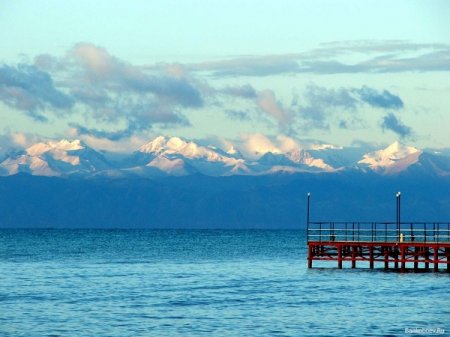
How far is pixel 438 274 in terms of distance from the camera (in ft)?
332

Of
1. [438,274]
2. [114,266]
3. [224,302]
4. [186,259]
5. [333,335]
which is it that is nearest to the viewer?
[333,335]

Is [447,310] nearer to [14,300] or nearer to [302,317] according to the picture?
[302,317]

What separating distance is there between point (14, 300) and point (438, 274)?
39.4 m

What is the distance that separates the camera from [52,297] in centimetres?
8362

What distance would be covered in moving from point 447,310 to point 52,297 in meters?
29.1

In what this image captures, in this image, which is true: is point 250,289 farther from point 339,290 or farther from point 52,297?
point 52,297

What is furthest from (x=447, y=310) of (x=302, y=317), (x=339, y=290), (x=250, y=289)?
(x=250, y=289)

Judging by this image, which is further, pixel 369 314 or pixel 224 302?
pixel 224 302

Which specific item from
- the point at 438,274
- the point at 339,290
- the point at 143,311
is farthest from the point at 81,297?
the point at 438,274

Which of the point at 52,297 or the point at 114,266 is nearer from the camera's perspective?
the point at 52,297

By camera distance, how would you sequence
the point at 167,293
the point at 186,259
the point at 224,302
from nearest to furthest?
1. the point at 224,302
2. the point at 167,293
3. the point at 186,259

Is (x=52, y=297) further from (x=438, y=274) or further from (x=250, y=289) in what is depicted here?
(x=438, y=274)

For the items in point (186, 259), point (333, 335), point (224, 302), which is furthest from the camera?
point (186, 259)

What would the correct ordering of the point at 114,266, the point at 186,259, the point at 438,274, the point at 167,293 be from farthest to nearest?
the point at 186,259
the point at 114,266
the point at 438,274
the point at 167,293
